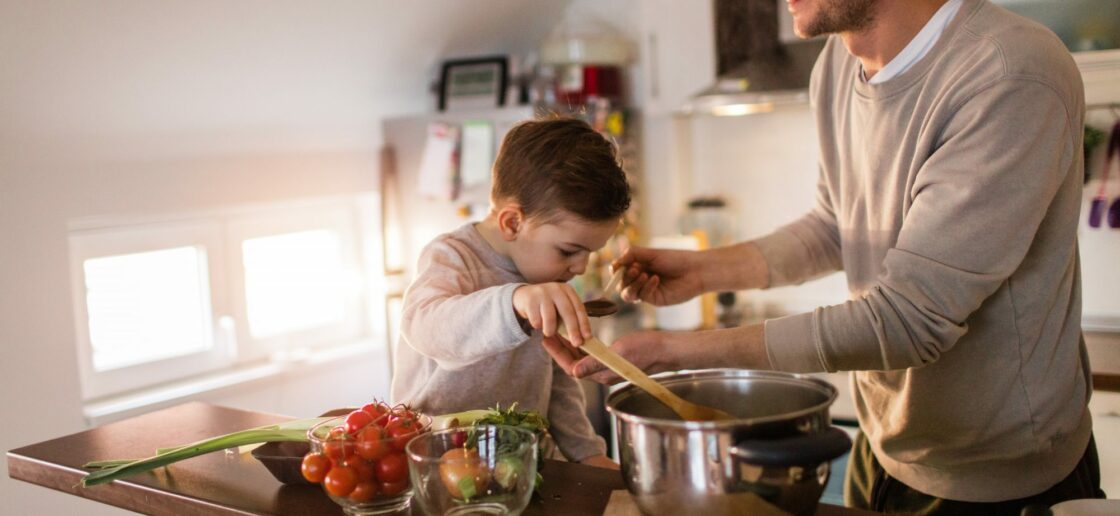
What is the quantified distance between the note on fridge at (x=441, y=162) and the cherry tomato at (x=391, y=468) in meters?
2.44

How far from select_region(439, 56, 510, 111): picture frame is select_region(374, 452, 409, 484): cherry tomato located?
8.26ft

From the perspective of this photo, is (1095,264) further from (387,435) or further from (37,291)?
(37,291)

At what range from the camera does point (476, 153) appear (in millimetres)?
3480

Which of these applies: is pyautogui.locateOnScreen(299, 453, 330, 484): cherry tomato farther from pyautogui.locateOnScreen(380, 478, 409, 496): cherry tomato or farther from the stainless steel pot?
the stainless steel pot

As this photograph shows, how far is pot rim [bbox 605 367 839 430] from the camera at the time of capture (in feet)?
3.18

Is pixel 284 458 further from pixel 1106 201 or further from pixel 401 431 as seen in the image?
pixel 1106 201

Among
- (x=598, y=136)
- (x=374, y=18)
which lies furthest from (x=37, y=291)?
(x=598, y=136)

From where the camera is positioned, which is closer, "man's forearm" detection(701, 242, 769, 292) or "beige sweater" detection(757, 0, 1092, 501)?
"beige sweater" detection(757, 0, 1092, 501)

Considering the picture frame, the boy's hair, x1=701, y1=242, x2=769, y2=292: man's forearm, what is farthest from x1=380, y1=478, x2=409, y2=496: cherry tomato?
the picture frame

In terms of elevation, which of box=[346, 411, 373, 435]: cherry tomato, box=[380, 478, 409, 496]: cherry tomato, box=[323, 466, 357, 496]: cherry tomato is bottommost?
box=[380, 478, 409, 496]: cherry tomato

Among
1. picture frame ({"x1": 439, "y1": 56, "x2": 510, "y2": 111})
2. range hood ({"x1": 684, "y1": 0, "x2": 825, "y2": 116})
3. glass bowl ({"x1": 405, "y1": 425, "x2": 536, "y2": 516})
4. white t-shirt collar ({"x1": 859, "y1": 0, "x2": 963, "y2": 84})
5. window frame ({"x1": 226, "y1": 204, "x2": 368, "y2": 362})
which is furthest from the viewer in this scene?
picture frame ({"x1": 439, "y1": 56, "x2": 510, "y2": 111})

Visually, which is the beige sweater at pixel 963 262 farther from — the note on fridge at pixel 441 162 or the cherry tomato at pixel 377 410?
the note on fridge at pixel 441 162

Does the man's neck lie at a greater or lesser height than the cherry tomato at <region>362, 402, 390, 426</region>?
greater

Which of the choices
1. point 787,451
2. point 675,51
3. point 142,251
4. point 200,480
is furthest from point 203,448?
point 675,51
